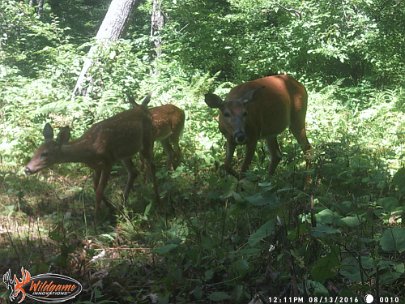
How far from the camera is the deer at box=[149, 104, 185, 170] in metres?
7.12

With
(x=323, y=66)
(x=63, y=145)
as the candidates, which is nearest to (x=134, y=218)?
(x=63, y=145)

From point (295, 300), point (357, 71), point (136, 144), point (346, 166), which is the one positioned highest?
point (295, 300)

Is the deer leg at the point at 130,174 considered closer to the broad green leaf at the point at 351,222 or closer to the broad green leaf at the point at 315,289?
the broad green leaf at the point at 351,222

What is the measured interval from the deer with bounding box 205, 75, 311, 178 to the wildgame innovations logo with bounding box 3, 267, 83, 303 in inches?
119

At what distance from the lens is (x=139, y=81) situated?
32.9ft

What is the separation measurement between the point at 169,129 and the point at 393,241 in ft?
17.3

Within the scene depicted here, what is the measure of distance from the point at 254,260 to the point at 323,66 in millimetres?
12340

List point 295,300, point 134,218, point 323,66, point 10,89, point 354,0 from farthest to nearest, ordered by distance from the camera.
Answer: point 323,66 < point 354,0 < point 10,89 < point 134,218 < point 295,300

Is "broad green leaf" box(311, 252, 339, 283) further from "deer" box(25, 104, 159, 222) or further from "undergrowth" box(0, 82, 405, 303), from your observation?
"deer" box(25, 104, 159, 222)

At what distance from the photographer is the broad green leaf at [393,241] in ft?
7.50

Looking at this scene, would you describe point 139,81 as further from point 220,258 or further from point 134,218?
point 220,258

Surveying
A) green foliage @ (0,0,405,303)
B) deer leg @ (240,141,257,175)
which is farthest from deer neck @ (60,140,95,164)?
deer leg @ (240,141,257,175)

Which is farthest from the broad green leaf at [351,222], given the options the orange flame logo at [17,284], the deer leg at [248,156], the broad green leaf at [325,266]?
the deer leg at [248,156]

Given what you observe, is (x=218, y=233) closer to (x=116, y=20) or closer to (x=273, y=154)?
(x=273, y=154)
